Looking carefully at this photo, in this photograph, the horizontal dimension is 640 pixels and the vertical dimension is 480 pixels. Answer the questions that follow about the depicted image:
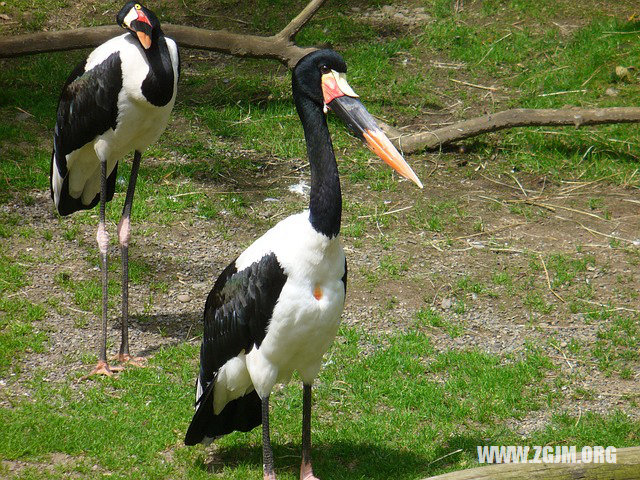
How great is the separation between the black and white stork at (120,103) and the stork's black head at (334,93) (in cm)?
146

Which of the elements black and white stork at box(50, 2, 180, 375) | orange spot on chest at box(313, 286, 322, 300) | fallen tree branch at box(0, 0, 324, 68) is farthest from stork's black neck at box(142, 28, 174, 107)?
fallen tree branch at box(0, 0, 324, 68)

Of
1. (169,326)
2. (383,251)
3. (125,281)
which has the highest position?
(125,281)

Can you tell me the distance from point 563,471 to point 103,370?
2.92 m

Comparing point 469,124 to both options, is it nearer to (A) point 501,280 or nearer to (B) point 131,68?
(A) point 501,280

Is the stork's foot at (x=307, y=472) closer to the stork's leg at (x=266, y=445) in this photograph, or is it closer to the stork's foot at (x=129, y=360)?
the stork's leg at (x=266, y=445)

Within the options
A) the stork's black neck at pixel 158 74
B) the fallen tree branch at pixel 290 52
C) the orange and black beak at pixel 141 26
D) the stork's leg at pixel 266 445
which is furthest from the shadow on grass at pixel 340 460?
the fallen tree branch at pixel 290 52

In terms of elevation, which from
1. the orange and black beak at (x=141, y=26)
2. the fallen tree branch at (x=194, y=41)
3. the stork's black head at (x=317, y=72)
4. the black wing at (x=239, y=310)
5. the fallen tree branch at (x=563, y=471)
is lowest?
the fallen tree branch at (x=563, y=471)

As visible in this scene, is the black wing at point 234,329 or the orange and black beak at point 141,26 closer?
the black wing at point 234,329

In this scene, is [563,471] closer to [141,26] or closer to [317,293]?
[317,293]

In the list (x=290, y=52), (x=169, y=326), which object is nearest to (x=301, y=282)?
(x=169, y=326)

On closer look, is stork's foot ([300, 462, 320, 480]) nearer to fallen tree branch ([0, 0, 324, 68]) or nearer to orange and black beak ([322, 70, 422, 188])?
orange and black beak ([322, 70, 422, 188])

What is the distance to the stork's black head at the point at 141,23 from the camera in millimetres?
5293

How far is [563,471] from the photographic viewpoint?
345 cm

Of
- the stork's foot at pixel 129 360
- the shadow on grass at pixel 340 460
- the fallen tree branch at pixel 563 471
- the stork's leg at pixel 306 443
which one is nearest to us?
the fallen tree branch at pixel 563 471
